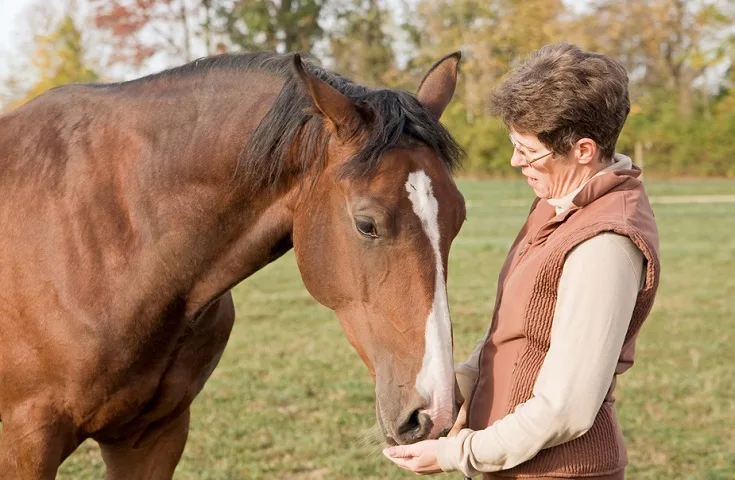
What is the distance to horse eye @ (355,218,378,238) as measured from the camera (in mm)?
2371

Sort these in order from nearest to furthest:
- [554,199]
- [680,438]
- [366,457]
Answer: [554,199], [366,457], [680,438]

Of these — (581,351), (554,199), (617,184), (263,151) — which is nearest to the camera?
(581,351)

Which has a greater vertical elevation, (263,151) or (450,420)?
(263,151)

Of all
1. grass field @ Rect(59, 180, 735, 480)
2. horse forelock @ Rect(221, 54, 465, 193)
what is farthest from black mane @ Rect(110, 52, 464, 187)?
grass field @ Rect(59, 180, 735, 480)

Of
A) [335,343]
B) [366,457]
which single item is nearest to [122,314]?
[366,457]

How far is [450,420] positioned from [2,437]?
158 cm

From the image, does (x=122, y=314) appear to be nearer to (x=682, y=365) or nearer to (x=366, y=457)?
(x=366, y=457)

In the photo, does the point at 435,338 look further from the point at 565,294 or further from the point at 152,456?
the point at 152,456

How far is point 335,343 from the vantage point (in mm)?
8031

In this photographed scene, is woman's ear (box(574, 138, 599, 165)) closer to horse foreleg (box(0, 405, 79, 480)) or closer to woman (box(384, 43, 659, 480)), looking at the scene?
woman (box(384, 43, 659, 480))

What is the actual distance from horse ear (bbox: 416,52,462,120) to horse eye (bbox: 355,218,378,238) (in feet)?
1.87

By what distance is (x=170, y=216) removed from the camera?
2.81m

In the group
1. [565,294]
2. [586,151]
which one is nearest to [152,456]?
[565,294]

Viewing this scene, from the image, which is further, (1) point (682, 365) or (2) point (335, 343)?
(2) point (335, 343)
